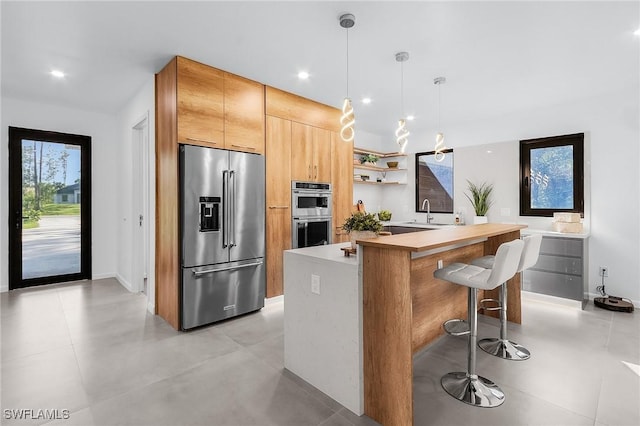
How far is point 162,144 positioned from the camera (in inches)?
137

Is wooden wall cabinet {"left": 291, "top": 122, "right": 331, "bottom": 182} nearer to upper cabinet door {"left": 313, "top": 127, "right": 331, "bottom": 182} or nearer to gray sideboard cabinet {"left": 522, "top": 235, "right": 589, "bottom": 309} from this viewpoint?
upper cabinet door {"left": 313, "top": 127, "right": 331, "bottom": 182}

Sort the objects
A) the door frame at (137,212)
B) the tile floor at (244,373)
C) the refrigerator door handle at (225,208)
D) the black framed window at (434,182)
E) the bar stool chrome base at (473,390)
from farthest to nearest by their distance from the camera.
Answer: the black framed window at (434,182) < the door frame at (137,212) < the refrigerator door handle at (225,208) < the bar stool chrome base at (473,390) < the tile floor at (244,373)

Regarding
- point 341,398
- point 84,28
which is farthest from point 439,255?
point 84,28

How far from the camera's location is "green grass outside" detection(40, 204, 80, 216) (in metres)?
4.90

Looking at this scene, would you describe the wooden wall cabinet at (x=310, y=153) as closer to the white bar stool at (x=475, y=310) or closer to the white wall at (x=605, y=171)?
the white bar stool at (x=475, y=310)

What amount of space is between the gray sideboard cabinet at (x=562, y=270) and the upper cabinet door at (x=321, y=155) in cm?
303

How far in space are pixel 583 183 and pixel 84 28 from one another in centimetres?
589

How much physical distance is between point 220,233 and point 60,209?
3.42 metres

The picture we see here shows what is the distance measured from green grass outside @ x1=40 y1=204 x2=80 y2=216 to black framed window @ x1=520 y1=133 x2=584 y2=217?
699cm

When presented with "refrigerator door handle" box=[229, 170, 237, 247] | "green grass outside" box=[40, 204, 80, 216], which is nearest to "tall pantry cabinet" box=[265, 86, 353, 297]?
"refrigerator door handle" box=[229, 170, 237, 247]

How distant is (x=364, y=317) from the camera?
1.96 m

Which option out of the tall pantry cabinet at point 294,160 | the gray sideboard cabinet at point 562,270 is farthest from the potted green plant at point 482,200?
the tall pantry cabinet at point 294,160

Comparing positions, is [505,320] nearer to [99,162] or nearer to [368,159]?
[368,159]

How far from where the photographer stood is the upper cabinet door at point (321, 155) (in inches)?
177
